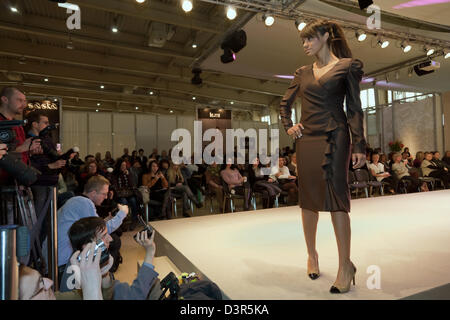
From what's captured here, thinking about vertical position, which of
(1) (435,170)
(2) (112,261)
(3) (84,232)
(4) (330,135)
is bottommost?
(2) (112,261)

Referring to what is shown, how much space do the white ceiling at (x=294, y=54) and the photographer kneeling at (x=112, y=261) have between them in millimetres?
5062

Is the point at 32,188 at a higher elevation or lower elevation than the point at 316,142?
lower

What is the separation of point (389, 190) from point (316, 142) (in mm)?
6835

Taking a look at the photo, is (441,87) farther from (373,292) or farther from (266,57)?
(373,292)

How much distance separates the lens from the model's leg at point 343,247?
1.52 meters

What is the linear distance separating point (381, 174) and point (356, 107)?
5931mm

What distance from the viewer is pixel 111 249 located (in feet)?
9.12

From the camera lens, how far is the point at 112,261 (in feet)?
4.54

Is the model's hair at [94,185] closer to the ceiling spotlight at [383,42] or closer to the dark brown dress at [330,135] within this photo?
the dark brown dress at [330,135]

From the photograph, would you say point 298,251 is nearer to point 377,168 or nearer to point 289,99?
point 289,99

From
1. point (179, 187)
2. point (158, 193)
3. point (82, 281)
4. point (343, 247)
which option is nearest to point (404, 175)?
point (179, 187)

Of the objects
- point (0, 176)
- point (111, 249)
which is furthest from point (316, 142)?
point (111, 249)

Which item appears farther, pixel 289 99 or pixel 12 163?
pixel 289 99

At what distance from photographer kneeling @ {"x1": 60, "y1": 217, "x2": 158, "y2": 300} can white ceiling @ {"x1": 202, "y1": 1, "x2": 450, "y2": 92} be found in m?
5.06
